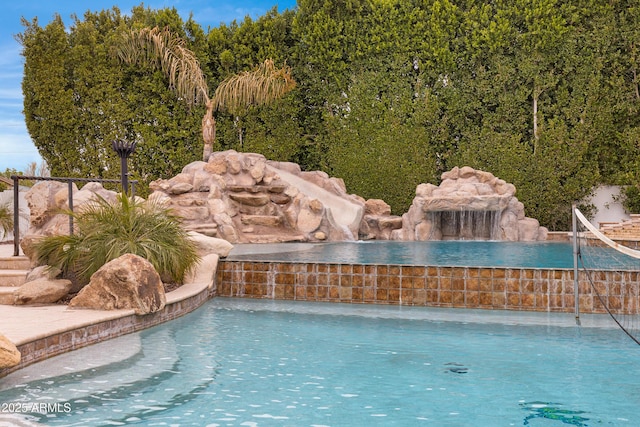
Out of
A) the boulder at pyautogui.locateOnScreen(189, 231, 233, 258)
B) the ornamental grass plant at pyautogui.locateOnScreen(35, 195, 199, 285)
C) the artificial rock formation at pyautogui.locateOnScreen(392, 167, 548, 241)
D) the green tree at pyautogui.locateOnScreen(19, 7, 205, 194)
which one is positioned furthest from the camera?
the green tree at pyautogui.locateOnScreen(19, 7, 205, 194)

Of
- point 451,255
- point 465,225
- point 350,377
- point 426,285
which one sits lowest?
point 350,377

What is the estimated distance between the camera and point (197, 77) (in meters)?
23.0

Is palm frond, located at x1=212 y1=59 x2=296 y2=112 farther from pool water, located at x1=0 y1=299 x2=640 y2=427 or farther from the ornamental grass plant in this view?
pool water, located at x1=0 y1=299 x2=640 y2=427

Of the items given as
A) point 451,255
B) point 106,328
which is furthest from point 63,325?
point 451,255

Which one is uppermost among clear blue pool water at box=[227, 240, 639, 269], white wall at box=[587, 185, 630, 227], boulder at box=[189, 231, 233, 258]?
white wall at box=[587, 185, 630, 227]

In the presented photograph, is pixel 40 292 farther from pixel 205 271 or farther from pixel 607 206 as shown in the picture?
pixel 607 206

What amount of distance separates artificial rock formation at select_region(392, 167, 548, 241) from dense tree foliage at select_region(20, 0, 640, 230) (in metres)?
2.42

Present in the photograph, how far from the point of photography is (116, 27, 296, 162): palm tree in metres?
22.3

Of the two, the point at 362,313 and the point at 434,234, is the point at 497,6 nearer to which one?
the point at 434,234

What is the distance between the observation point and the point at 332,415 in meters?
4.21

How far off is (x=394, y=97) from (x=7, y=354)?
1981 centimetres

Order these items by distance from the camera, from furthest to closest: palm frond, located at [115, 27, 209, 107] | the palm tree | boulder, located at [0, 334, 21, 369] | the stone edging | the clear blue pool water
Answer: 1. palm frond, located at [115, 27, 209, 107]
2. the palm tree
3. the clear blue pool water
4. the stone edging
5. boulder, located at [0, 334, 21, 369]

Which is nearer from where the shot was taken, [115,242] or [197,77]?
[115,242]

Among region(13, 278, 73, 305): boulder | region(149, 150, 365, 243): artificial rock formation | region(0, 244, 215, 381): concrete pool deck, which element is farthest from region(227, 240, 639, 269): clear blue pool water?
region(0, 244, 215, 381): concrete pool deck
